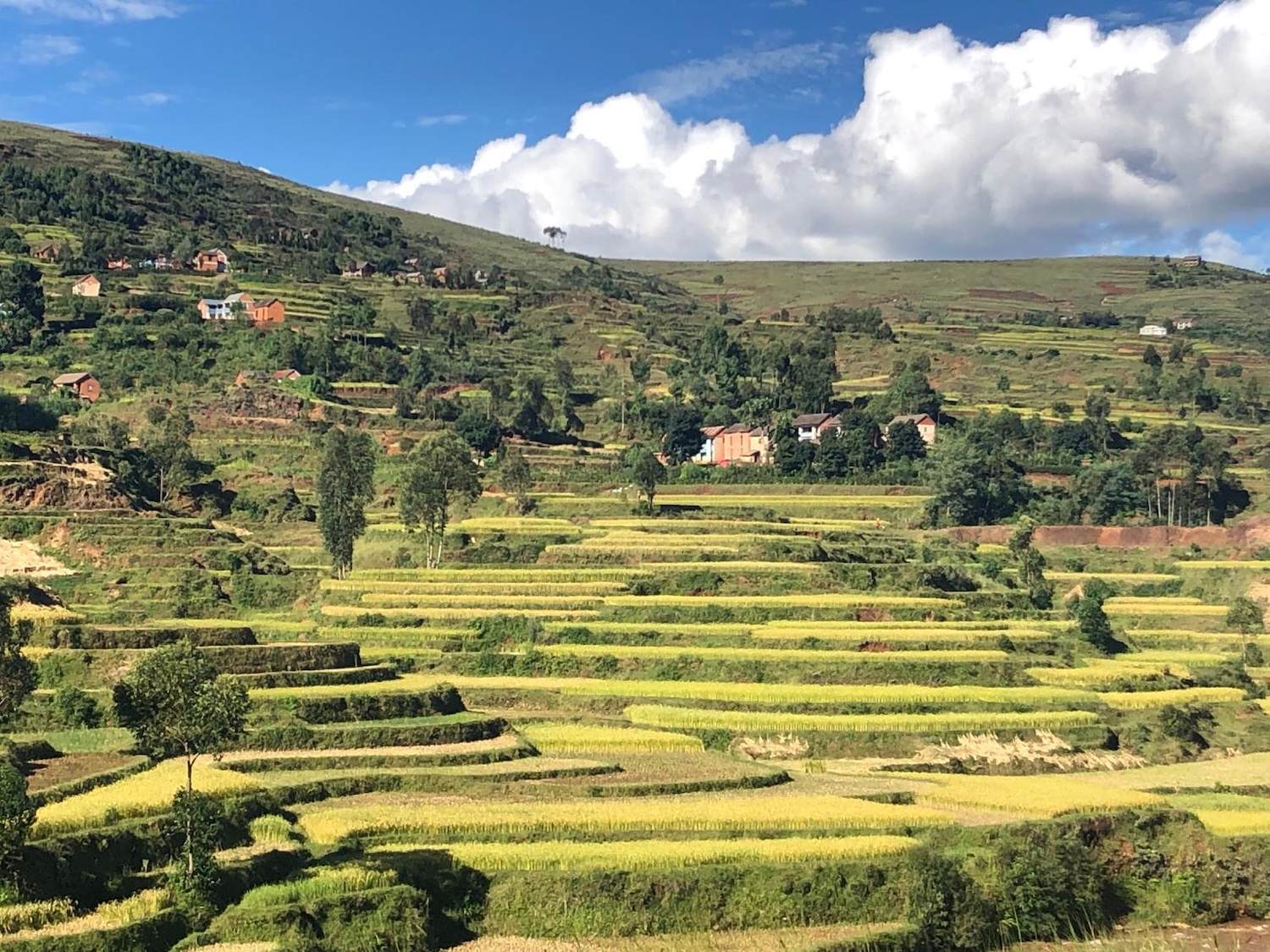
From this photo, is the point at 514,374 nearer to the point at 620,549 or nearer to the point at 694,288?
the point at 620,549

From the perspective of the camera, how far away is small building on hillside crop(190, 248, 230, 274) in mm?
126188

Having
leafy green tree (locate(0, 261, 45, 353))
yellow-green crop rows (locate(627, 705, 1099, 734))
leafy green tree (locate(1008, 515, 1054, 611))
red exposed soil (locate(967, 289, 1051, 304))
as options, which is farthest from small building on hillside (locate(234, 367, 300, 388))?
red exposed soil (locate(967, 289, 1051, 304))

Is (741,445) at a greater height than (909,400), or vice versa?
(909,400)

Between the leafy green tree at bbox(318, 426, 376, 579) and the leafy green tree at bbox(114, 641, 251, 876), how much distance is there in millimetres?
31355

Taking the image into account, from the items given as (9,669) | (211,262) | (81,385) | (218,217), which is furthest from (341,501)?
(218,217)

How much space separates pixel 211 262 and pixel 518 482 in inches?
2516

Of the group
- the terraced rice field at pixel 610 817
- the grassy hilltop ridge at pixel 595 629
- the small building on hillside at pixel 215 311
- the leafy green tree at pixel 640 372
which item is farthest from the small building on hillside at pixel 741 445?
the terraced rice field at pixel 610 817

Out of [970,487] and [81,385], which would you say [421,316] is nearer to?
[81,385]

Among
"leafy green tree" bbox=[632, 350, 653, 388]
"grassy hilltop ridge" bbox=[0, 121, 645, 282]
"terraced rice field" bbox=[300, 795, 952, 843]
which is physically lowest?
"terraced rice field" bbox=[300, 795, 952, 843]

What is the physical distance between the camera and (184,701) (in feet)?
88.8

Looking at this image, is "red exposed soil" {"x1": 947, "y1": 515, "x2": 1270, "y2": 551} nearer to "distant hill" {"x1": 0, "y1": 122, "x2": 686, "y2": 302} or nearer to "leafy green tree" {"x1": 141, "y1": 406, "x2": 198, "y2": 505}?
"leafy green tree" {"x1": 141, "y1": 406, "x2": 198, "y2": 505}

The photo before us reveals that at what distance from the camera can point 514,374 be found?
4304 inches

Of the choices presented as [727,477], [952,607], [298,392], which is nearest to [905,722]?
[952,607]

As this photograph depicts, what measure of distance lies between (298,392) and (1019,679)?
58.1m
